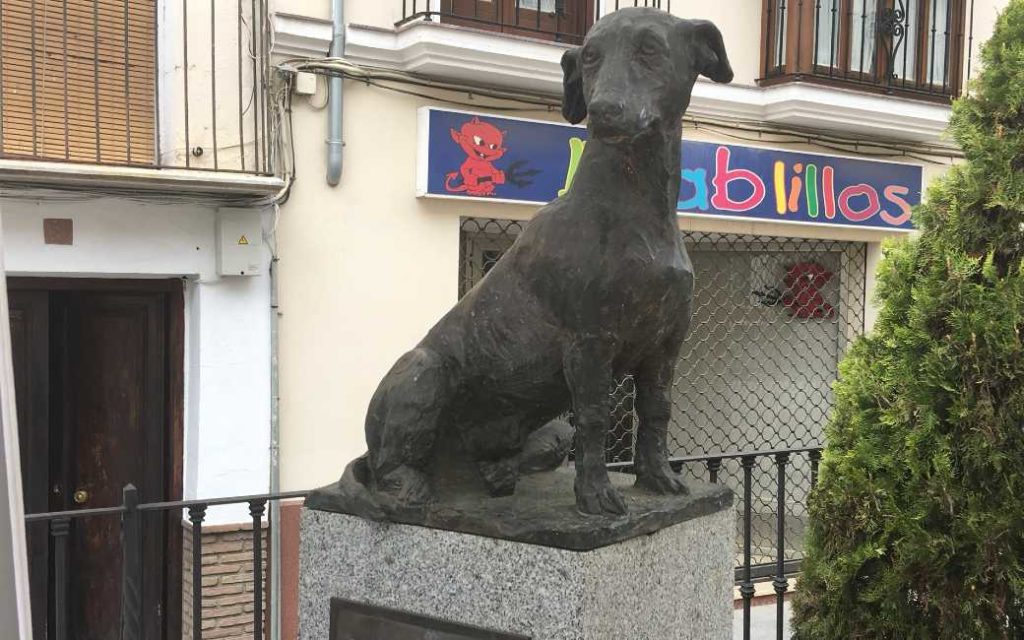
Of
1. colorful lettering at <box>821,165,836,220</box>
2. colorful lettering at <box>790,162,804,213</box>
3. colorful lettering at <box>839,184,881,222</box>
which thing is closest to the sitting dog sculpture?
colorful lettering at <box>790,162,804,213</box>

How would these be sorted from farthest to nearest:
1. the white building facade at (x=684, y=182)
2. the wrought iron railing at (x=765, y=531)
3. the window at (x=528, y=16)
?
the window at (x=528, y=16) < the white building facade at (x=684, y=182) < the wrought iron railing at (x=765, y=531)

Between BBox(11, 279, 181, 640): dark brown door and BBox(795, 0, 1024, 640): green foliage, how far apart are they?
4.04 m

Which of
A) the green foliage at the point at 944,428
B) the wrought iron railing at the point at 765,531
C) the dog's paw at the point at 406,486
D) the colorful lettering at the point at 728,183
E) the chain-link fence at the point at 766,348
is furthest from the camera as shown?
the chain-link fence at the point at 766,348

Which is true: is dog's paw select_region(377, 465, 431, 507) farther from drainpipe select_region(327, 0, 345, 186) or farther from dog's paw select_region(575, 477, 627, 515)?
drainpipe select_region(327, 0, 345, 186)

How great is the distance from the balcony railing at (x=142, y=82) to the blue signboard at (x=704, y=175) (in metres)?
1.12

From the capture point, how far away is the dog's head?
223 cm

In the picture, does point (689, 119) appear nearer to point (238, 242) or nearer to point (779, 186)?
point (779, 186)

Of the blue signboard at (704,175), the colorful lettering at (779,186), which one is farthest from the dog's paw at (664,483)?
the colorful lettering at (779,186)

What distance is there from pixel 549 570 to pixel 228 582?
4.00 metres

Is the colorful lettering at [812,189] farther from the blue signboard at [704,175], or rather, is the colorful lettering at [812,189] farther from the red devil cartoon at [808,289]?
the red devil cartoon at [808,289]

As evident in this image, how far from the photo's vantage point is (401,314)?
6.49 meters

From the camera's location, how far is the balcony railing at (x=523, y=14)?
6.42 m

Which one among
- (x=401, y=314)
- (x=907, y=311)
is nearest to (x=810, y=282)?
(x=401, y=314)

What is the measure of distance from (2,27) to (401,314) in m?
2.80
